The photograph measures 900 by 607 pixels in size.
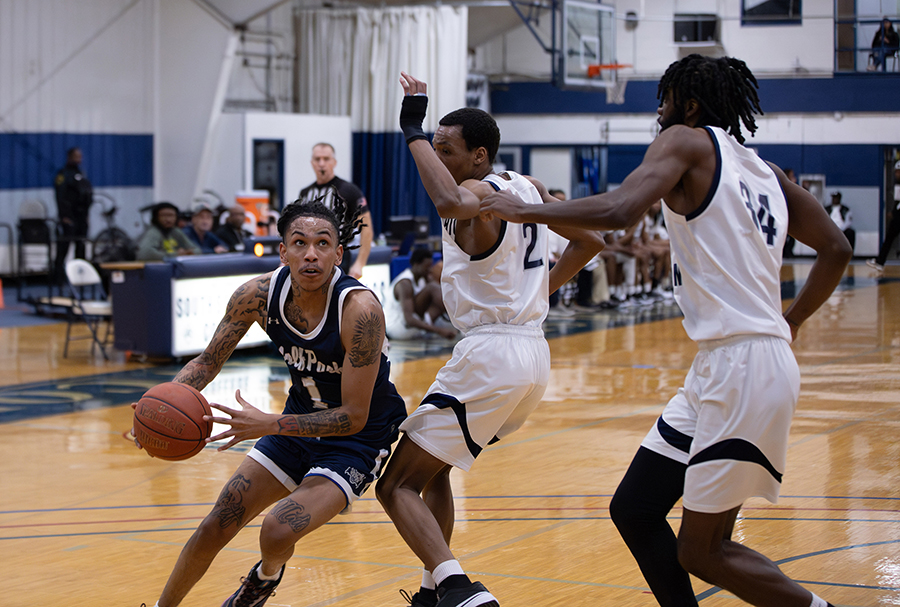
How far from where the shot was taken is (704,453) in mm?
2861

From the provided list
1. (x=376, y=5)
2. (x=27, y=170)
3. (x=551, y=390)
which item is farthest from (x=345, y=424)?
(x=376, y=5)

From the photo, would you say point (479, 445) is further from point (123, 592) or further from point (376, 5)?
point (376, 5)

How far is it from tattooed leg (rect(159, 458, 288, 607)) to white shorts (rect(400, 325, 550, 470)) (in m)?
0.53

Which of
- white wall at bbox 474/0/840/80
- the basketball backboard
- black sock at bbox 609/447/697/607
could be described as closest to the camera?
black sock at bbox 609/447/697/607

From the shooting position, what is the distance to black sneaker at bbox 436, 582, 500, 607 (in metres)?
3.18

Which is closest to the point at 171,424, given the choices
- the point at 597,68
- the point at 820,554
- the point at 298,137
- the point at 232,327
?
the point at 232,327

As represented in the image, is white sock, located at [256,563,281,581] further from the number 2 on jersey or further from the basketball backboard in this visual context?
the basketball backboard

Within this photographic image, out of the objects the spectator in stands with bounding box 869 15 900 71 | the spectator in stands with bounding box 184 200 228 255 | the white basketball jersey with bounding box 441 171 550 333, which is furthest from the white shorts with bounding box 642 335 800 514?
the spectator in stands with bounding box 869 15 900 71

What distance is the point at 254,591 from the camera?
343cm

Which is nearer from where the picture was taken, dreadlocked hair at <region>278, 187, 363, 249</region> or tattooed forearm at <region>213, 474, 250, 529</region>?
tattooed forearm at <region>213, 474, 250, 529</region>

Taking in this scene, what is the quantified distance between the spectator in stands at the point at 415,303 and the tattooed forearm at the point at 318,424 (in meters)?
7.72

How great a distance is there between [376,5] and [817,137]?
9634mm

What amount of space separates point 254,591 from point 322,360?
0.77 metres

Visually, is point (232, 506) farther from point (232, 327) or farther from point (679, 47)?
point (679, 47)
